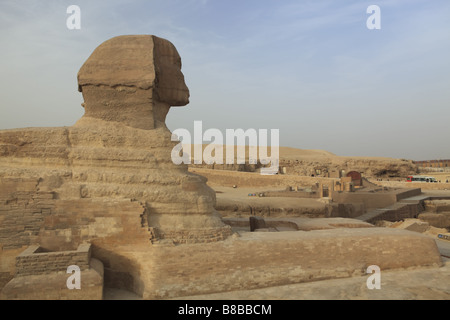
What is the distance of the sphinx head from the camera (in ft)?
24.8

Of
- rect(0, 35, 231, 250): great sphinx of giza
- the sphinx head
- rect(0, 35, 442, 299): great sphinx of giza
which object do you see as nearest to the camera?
rect(0, 35, 442, 299): great sphinx of giza

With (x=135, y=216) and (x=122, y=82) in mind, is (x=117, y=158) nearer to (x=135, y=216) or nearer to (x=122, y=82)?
(x=135, y=216)

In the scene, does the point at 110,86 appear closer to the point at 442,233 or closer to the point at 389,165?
the point at 442,233

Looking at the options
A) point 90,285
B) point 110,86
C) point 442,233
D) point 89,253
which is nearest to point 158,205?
point 89,253

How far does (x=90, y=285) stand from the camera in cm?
554

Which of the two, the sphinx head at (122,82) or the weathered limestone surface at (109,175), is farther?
the sphinx head at (122,82)

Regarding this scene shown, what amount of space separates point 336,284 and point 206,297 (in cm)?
268

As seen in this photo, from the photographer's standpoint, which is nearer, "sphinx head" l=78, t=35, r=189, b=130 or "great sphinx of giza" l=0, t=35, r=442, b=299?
"great sphinx of giza" l=0, t=35, r=442, b=299

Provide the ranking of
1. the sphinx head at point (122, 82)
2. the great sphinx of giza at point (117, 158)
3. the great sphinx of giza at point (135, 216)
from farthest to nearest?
the sphinx head at point (122, 82) → the great sphinx of giza at point (117, 158) → the great sphinx of giza at point (135, 216)

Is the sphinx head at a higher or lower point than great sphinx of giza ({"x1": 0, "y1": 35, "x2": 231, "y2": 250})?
higher

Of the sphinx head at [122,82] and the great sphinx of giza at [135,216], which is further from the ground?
the sphinx head at [122,82]

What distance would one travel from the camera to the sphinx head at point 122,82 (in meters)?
7.56

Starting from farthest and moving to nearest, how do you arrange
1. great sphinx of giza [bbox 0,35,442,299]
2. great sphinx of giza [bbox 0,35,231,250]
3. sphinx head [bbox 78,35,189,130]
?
sphinx head [bbox 78,35,189,130]
great sphinx of giza [bbox 0,35,231,250]
great sphinx of giza [bbox 0,35,442,299]
